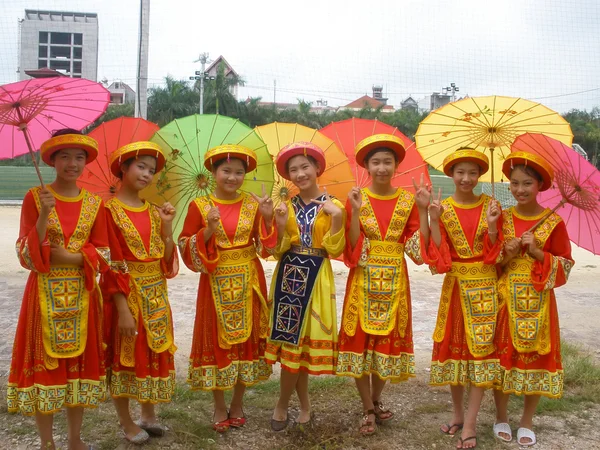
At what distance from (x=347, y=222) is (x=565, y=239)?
1.41m

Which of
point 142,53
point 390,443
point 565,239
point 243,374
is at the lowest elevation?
point 390,443

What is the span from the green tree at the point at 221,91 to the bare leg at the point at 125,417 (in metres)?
30.8

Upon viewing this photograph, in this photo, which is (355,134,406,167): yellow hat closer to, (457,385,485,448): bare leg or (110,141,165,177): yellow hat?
(110,141,165,177): yellow hat

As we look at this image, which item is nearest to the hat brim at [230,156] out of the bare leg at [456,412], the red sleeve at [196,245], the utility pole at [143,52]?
the red sleeve at [196,245]

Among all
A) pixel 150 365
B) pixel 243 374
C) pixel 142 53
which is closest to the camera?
pixel 150 365

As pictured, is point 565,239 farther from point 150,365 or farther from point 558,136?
point 150,365

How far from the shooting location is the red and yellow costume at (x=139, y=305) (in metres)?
3.46

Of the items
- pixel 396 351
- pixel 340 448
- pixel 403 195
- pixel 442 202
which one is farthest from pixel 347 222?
pixel 340 448

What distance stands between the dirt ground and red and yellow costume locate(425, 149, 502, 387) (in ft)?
1.77

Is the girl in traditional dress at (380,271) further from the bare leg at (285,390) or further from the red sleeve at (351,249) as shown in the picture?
the bare leg at (285,390)

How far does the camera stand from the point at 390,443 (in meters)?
3.83

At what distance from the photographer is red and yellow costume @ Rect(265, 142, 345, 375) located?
145 inches

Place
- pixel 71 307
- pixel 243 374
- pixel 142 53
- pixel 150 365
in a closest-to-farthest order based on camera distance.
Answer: pixel 71 307 < pixel 150 365 < pixel 243 374 < pixel 142 53

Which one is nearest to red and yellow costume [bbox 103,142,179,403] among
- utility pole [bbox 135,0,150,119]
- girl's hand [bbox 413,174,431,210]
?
girl's hand [bbox 413,174,431,210]
